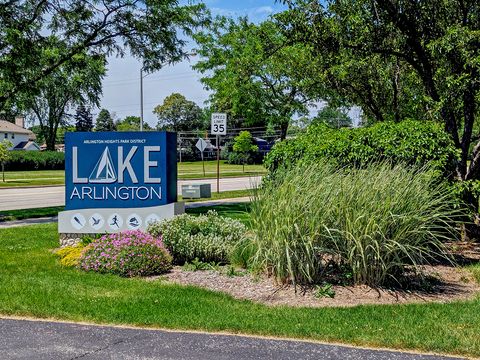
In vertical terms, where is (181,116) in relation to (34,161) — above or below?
above

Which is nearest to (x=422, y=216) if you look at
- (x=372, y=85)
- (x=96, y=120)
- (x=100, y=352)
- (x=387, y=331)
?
(x=387, y=331)

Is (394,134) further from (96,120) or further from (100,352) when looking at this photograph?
(96,120)

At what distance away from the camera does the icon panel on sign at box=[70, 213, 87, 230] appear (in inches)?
394

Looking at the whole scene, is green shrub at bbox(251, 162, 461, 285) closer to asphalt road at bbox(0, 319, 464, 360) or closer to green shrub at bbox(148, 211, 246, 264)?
green shrub at bbox(148, 211, 246, 264)

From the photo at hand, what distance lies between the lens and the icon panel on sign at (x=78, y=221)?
10008 millimetres

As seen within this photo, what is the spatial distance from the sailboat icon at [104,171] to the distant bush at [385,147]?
3130mm

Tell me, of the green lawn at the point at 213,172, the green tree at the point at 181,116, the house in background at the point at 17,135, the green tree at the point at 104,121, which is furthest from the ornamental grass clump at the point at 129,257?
the green tree at the point at 104,121

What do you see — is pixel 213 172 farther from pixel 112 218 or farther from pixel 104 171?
pixel 112 218

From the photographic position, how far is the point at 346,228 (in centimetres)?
684

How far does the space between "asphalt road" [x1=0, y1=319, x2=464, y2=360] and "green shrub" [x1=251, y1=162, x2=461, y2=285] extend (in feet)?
5.94

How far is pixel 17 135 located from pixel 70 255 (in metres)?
93.8

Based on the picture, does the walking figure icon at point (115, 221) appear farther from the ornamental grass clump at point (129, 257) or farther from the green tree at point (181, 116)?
the green tree at point (181, 116)

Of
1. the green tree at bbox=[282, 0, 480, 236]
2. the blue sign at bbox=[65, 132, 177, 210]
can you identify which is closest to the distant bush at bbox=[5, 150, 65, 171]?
→ the blue sign at bbox=[65, 132, 177, 210]

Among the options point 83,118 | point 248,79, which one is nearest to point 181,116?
point 83,118
